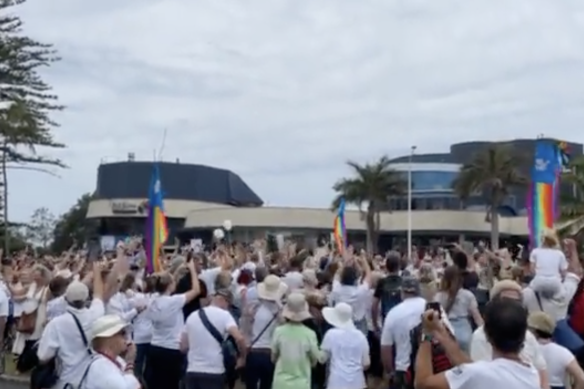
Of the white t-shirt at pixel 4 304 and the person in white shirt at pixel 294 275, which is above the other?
the person in white shirt at pixel 294 275

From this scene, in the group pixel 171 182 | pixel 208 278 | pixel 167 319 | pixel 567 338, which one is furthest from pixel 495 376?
pixel 171 182

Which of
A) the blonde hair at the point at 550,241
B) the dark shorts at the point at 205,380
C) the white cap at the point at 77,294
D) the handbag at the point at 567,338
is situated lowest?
the dark shorts at the point at 205,380

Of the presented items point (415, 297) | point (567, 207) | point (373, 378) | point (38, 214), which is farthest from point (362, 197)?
point (415, 297)

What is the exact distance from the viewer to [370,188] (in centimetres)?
6200

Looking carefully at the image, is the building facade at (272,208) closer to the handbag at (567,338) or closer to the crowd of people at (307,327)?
the crowd of people at (307,327)

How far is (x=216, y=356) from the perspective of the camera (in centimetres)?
1073

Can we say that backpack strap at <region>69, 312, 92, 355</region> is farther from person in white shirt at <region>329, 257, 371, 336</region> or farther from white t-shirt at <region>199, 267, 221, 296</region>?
person in white shirt at <region>329, 257, 371, 336</region>

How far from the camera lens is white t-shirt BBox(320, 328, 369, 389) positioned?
10625 mm

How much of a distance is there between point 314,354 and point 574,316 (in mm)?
2584

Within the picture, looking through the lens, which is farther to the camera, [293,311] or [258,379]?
[258,379]

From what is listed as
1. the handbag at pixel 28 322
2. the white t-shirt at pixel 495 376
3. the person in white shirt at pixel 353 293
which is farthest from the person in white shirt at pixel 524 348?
the handbag at pixel 28 322

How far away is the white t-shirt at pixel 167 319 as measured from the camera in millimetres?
12492

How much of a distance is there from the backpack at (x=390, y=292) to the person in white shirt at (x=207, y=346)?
9.27ft

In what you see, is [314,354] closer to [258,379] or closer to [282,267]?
[258,379]
